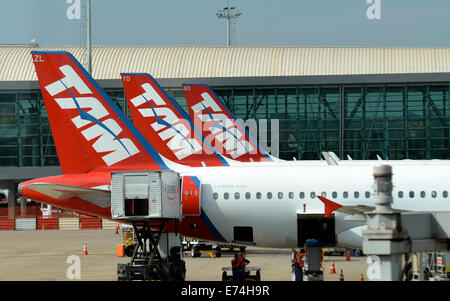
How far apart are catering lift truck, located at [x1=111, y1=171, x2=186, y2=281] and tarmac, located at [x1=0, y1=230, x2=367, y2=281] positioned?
4014 mm

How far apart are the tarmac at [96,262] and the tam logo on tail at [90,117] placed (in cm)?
693

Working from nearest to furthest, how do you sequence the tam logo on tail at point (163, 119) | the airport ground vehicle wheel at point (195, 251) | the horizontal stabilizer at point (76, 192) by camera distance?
the horizontal stabilizer at point (76, 192) → the tam logo on tail at point (163, 119) → the airport ground vehicle wheel at point (195, 251)

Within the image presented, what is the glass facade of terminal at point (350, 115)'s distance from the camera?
8294 cm

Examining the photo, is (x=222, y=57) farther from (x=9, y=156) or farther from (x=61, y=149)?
(x=61, y=149)

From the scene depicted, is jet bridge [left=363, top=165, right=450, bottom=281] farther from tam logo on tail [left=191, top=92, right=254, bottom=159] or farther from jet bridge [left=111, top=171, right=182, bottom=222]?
tam logo on tail [left=191, top=92, right=254, bottom=159]

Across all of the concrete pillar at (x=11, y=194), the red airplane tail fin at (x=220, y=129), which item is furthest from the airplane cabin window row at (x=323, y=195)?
the concrete pillar at (x=11, y=194)

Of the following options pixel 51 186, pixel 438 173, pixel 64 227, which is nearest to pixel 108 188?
pixel 51 186

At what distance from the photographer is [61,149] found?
3388cm

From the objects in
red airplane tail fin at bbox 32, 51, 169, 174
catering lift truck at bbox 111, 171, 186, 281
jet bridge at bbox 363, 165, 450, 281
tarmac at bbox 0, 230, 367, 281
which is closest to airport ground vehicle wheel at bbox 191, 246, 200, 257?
tarmac at bbox 0, 230, 367, 281

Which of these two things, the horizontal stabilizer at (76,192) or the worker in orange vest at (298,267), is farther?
the worker in orange vest at (298,267)

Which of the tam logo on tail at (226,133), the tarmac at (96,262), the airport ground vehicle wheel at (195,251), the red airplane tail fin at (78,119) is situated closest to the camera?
the red airplane tail fin at (78,119)

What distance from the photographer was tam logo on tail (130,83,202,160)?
45438mm

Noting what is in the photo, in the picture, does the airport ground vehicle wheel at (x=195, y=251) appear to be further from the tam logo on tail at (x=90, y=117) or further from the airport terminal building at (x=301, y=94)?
the airport terminal building at (x=301, y=94)
